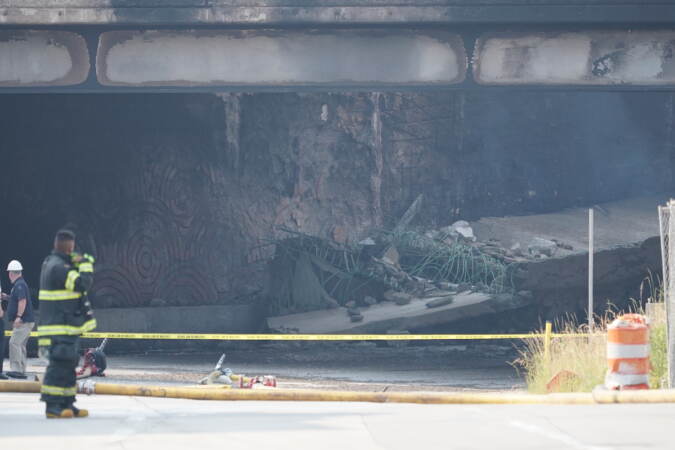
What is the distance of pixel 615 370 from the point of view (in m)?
11.8

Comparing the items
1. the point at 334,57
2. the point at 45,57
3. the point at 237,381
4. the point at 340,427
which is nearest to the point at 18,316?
the point at 237,381

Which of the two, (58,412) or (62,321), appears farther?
(58,412)

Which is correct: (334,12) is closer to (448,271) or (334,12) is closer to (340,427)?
(448,271)

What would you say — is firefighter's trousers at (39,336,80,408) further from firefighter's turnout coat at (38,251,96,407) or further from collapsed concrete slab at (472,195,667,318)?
collapsed concrete slab at (472,195,667,318)

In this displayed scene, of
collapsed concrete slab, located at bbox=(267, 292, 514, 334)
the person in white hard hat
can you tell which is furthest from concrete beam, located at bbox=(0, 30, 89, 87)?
collapsed concrete slab, located at bbox=(267, 292, 514, 334)

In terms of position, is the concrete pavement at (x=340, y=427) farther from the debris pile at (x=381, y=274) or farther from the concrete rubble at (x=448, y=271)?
the debris pile at (x=381, y=274)

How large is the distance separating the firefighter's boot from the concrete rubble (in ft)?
42.6

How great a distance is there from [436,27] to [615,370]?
8.09m

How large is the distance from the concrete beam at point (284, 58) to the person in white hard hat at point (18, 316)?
156 inches

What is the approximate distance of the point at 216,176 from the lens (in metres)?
26.7

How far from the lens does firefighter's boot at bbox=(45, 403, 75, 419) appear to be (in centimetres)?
969

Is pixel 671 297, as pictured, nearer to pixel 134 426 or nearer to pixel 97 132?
pixel 134 426

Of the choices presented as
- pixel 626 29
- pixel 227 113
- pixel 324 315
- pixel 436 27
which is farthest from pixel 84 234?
pixel 626 29

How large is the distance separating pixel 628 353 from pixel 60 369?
19.2ft
